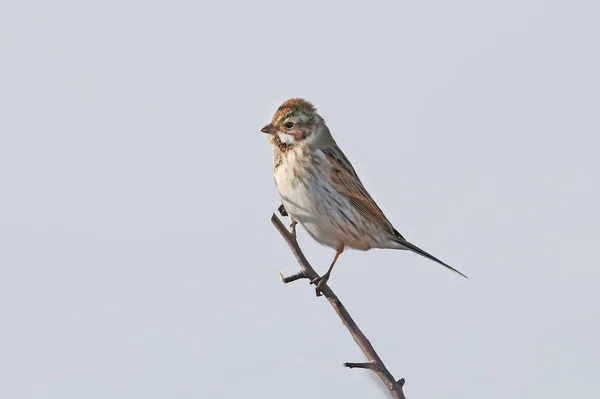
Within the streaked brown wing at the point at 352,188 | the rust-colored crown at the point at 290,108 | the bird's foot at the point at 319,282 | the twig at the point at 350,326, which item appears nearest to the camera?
the twig at the point at 350,326

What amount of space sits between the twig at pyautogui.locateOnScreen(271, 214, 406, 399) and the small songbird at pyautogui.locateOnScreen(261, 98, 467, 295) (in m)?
2.46

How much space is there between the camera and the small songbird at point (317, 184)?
935 cm

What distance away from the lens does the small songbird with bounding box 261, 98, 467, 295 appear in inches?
368

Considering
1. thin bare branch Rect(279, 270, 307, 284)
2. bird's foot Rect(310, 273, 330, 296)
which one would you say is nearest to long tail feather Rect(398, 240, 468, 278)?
bird's foot Rect(310, 273, 330, 296)

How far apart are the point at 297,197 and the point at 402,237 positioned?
1.38 m

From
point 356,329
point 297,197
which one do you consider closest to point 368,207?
point 297,197

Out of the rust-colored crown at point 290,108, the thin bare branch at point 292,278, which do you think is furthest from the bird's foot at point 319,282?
the rust-colored crown at point 290,108

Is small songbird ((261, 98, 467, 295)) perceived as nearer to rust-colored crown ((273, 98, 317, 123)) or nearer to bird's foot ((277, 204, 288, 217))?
rust-colored crown ((273, 98, 317, 123))

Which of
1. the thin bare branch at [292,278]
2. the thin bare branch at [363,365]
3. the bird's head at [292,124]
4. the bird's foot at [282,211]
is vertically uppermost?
the bird's head at [292,124]

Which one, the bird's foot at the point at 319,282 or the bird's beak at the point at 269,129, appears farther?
the bird's beak at the point at 269,129

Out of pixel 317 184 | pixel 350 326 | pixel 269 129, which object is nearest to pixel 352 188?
pixel 317 184

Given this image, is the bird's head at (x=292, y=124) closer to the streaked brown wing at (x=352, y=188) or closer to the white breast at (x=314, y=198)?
the white breast at (x=314, y=198)

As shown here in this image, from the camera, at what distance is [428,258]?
31.8 feet

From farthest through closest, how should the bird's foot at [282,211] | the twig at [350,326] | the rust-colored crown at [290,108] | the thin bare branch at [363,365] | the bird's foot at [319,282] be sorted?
the rust-colored crown at [290,108] < the bird's foot at [282,211] < the bird's foot at [319,282] < the thin bare branch at [363,365] < the twig at [350,326]
